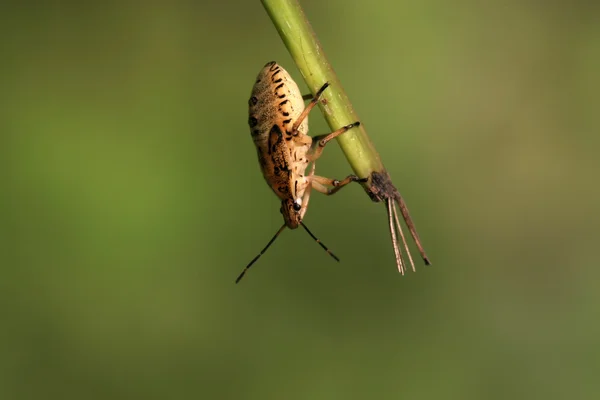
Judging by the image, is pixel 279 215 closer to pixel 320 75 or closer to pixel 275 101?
pixel 275 101

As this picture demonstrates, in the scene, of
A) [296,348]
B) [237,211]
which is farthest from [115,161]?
[296,348]

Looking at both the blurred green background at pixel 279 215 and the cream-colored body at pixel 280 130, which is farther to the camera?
the blurred green background at pixel 279 215

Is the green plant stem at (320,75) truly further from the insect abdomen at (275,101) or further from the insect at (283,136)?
the insect abdomen at (275,101)

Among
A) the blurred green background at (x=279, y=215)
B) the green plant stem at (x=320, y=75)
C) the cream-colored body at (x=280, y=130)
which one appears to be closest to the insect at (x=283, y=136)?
the cream-colored body at (x=280, y=130)

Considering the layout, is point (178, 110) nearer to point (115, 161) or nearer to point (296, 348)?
point (115, 161)

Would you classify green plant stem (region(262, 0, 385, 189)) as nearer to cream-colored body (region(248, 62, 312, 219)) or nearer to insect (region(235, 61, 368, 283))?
insect (region(235, 61, 368, 283))

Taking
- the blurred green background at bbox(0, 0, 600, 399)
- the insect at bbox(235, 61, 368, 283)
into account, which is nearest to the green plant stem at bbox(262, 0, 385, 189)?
the insect at bbox(235, 61, 368, 283)
